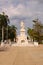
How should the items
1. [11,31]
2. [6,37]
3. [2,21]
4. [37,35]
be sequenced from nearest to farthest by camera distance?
[37,35], [2,21], [6,37], [11,31]

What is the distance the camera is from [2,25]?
89.6 m

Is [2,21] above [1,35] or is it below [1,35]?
above

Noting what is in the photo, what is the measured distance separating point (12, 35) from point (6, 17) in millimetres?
12253

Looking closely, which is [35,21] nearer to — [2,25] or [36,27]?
[36,27]

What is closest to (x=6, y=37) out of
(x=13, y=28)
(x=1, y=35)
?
(x=1, y=35)

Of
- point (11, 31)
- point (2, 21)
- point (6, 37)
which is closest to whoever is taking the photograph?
point (2, 21)

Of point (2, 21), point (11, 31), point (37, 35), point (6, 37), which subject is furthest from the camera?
point (11, 31)

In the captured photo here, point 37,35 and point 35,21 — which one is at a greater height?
point 35,21

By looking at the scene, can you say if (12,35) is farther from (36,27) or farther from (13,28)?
(36,27)

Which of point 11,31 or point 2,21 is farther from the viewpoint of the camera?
point 11,31

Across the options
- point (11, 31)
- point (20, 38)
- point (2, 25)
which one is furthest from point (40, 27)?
point (11, 31)

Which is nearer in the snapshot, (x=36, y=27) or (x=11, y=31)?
(x=36, y=27)

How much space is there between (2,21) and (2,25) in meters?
1.67

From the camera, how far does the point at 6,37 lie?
315ft
